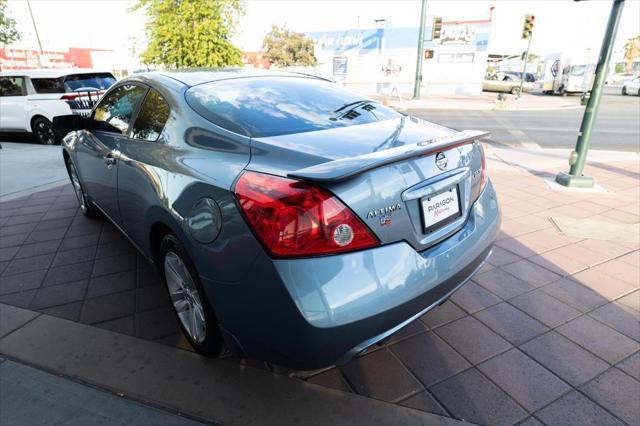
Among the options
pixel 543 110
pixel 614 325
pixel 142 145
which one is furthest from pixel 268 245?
pixel 543 110

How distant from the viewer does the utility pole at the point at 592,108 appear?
16.1 ft

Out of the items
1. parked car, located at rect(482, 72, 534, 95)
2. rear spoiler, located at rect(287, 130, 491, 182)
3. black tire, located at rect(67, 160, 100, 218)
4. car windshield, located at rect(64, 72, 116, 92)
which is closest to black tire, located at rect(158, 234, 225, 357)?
rear spoiler, located at rect(287, 130, 491, 182)

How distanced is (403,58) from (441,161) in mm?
31416

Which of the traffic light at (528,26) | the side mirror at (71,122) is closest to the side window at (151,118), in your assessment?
the side mirror at (71,122)

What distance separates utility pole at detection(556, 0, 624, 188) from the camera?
4.92 m

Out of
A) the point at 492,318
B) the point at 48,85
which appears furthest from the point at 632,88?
the point at 48,85

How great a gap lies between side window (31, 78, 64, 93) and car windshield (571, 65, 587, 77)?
29.9 metres

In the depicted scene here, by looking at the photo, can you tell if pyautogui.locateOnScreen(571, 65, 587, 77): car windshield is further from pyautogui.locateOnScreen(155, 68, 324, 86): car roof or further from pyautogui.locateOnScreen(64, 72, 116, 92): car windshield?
pyautogui.locateOnScreen(155, 68, 324, 86): car roof

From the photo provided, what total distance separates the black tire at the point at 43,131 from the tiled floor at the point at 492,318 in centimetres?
594

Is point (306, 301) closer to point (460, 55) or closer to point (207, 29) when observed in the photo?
point (207, 29)

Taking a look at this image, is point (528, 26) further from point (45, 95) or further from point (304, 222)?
point (304, 222)

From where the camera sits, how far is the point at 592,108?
17.2ft

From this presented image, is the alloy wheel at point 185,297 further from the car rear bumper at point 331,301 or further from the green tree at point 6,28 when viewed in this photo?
the green tree at point 6,28

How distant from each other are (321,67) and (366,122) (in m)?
32.5
